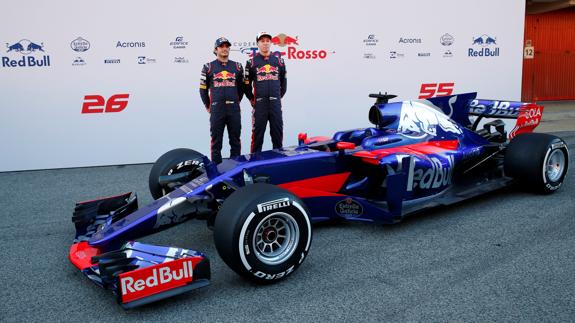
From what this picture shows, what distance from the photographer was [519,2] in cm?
884

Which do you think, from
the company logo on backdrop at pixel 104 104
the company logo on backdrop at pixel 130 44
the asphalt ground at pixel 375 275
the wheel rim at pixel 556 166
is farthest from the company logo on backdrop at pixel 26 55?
the wheel rim at pixel 556 166

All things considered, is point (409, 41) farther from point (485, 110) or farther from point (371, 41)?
point (485, 110)

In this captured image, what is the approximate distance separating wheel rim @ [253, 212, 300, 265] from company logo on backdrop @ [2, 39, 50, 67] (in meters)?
5.31

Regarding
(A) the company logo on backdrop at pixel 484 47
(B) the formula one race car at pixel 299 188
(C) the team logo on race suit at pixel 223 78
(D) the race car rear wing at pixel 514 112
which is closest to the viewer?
(B) the formula one race car at pixel 299 188

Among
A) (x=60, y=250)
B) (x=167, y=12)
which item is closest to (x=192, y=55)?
(x=167, y=12)

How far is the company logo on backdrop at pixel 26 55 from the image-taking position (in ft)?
22.0

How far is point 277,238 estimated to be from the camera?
10.2 ft

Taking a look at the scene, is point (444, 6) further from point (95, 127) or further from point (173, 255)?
point (173, 255)

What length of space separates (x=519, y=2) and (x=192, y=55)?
604cm

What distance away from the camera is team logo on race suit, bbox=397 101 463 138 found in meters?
4.54

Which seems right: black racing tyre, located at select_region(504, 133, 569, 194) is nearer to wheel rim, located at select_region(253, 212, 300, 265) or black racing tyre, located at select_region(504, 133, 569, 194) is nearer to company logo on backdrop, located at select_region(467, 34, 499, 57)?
wheel rim, located at select_region(253, 212, 300, 265)

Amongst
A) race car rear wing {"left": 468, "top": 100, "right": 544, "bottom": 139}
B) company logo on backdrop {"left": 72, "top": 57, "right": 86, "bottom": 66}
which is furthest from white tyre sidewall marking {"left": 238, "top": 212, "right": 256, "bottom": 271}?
company logo on backdrop {"left": 72, "top": 57, "right": 86, "bottom": 66}

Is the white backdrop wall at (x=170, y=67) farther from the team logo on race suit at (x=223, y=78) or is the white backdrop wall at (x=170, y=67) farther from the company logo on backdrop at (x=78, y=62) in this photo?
the team logo on race suit at (x=223, y=78)

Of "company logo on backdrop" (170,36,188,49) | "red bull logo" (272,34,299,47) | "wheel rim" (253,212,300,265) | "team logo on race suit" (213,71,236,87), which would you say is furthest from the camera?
"red bull logo" (272,34,299,47)
